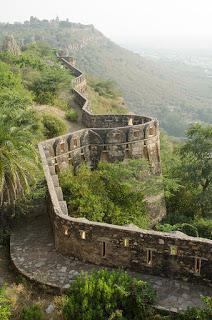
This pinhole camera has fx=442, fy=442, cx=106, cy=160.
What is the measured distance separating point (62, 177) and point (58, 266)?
17.5 ft

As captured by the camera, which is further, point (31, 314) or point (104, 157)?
point (104, 157)

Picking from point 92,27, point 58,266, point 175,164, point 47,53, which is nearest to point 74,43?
point 92,27

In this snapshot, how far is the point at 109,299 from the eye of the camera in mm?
9680

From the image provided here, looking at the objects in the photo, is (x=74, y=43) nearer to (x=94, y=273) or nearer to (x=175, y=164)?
(x=175, y=164)

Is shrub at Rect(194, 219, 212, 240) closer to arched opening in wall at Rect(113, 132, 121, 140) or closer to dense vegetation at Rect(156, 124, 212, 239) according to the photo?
dense vegetation at Rect(156, 124, 212, 239)

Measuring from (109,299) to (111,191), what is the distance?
7402 millimetres

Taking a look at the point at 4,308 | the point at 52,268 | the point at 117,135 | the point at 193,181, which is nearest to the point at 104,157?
the point at 117,135

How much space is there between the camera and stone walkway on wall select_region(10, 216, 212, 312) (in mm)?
10328

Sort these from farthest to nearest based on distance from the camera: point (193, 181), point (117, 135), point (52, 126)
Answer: point (52, 126) → point (193, 181) → point (117, 135)

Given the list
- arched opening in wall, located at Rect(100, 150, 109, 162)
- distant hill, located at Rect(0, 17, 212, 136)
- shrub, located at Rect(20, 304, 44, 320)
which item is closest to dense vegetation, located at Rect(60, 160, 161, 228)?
arched opening in wall, located at Rect(100, 150, 109, 162)

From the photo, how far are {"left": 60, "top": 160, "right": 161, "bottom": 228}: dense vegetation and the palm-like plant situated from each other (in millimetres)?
1877

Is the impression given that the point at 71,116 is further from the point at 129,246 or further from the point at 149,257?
the point at 149,257

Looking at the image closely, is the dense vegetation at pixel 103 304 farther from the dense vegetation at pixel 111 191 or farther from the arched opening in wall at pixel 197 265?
the dense vegetation at pixel 111 191

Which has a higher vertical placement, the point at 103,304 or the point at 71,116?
the point at 71,116
